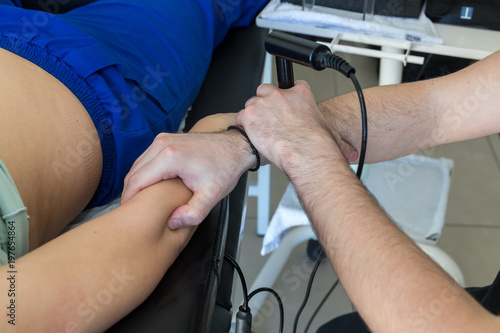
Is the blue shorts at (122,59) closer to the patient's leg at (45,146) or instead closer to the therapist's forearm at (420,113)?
the patient's leg at (45,146)

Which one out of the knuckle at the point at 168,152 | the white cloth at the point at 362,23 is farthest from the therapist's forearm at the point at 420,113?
the knuckle at the point at 168,152

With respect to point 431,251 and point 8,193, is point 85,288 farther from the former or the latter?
point 431,251

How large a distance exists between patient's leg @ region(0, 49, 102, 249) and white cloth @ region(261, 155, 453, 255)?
0.64m

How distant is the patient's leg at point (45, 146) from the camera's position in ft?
2.59

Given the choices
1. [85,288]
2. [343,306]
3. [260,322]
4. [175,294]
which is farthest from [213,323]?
[343,306]

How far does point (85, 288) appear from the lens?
0.59 meters

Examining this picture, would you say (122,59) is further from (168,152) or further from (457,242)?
(457,242)

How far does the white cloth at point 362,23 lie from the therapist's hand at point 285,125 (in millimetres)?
414

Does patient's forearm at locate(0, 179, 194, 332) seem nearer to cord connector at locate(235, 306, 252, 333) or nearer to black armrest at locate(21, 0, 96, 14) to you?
cord connector at locate(235, 306, 252, 333)

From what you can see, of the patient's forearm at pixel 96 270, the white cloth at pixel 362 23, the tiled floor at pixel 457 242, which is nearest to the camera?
the patient's forearm at pixel 96 270

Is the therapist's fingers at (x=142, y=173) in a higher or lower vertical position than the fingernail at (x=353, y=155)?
higher

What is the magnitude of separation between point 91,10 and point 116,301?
81 centimetres

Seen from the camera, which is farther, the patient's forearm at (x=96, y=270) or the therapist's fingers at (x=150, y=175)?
the therapist's fingers at (x=150, y=175)

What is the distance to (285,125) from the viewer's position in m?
0.84
